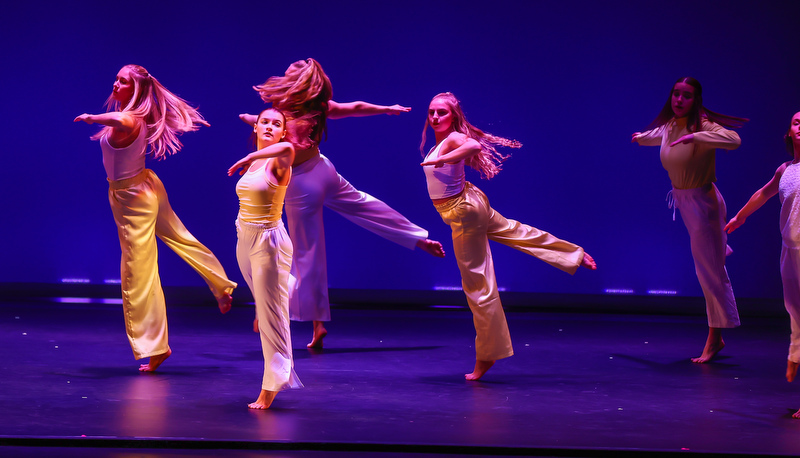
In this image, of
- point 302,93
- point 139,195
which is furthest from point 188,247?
point 302,93

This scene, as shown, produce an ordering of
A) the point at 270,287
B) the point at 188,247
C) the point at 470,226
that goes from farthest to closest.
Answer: the point at 188,247, the point at 470,226, the point at 270,287

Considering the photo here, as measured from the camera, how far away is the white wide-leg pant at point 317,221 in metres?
5.29

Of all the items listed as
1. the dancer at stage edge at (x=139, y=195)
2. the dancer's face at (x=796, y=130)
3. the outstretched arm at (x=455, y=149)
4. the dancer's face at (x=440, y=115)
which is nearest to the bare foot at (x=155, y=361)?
the dancer at stage edge at (x=139, y=195)

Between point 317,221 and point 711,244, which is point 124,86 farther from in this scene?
point 711,244

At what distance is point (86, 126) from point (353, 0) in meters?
2.48

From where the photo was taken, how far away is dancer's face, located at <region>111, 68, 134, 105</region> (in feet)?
14.8

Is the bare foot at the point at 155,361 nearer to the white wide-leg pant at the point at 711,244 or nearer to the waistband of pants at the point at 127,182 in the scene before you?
the waistband of pants at the point at 127,182

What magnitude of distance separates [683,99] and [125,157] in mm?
3016

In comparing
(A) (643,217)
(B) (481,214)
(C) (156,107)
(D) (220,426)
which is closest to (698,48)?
(A) (643,217)

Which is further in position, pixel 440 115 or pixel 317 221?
pixel 317 221

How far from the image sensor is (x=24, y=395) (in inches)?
154

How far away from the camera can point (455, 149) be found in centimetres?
438

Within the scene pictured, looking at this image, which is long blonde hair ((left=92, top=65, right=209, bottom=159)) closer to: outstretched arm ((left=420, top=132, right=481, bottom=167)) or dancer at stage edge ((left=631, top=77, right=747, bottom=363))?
outstretched arm ((left=420, top=132, right=481, bottom=167))

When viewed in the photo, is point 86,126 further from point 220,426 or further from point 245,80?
point 220,426
